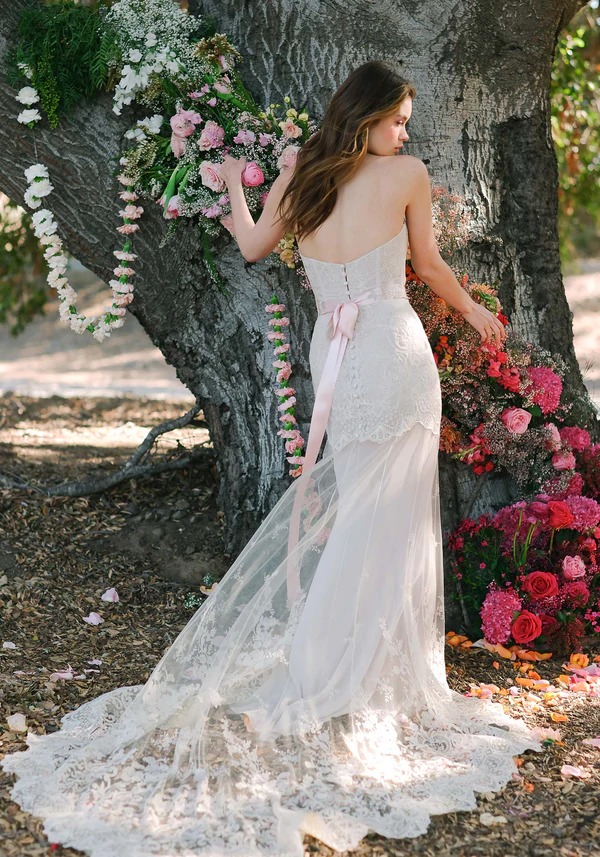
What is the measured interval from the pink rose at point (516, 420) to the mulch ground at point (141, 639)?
953 millimetres

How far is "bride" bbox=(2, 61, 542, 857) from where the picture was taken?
312 centimetres

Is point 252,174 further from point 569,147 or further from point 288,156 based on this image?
point 569,147

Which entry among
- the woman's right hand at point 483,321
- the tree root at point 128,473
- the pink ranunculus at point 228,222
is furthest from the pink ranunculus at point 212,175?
the tree root at point 128,473

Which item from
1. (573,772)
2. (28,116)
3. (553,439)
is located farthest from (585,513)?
(28,116)

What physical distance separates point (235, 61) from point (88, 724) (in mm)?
2819

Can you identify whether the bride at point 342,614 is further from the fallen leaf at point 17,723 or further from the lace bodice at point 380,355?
the fallen leaf at point 17,723

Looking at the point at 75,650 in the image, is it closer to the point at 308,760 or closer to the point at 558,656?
the point at 308,760

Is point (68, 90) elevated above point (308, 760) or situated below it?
above

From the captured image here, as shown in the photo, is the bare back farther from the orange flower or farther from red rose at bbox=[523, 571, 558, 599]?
the orange flower

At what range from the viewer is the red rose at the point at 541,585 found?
13.6 feet

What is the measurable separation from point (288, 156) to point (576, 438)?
178 cm

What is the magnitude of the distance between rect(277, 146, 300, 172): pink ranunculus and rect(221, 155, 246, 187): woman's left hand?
0.16 m

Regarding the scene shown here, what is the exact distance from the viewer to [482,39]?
438 cm

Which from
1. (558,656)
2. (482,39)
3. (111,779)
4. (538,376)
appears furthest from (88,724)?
(482,39)
